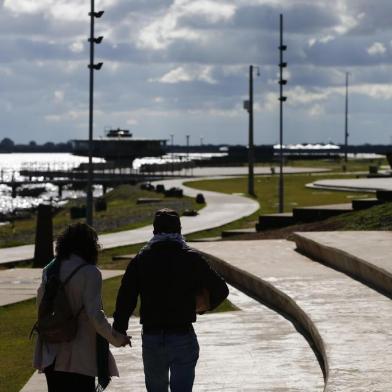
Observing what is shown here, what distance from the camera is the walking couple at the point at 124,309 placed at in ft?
22.9

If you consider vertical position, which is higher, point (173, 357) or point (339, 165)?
point (173, 357)

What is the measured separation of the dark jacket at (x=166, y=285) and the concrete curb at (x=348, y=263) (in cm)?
621

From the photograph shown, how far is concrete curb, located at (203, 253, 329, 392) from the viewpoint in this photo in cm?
1095

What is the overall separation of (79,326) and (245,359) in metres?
4.31

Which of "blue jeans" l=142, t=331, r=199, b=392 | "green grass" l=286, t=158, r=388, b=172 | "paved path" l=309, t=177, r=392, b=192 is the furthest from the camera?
"green grass" l=286, t=158, r=388, b=172

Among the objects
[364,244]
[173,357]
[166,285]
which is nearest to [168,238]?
[166,285]

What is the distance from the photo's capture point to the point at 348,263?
50.4 feet

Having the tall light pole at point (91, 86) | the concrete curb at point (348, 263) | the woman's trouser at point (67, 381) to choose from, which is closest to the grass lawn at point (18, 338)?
the concrete curb at point (348, 263)

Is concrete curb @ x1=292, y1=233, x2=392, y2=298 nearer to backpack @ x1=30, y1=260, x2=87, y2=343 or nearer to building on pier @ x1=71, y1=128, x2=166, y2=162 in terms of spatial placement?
backpack @ x1=30, y1=260, x2=87, y2=343

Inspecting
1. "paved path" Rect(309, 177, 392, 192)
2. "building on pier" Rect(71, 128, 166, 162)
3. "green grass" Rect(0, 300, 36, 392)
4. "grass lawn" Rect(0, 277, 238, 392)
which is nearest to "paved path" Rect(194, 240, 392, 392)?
"grass lawn" Rect(0, 277, 238, 392)

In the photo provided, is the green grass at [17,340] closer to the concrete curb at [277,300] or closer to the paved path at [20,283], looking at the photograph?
the paved path at [20,283]

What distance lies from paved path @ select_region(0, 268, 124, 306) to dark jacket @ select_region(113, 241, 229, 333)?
37.2 ft

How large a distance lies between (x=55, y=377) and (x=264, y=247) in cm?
1314

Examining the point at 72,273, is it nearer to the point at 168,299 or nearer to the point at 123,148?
the point at 168,299
